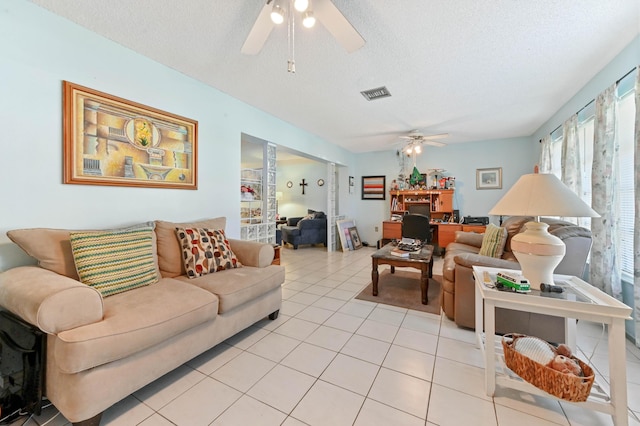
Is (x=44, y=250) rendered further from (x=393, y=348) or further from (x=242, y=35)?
(x=393, y=348)

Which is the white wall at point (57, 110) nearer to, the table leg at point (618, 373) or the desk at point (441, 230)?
the table leg at point (618, 373)

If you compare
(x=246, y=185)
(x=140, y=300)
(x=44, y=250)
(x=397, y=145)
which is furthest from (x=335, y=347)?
(x=397, y=145)

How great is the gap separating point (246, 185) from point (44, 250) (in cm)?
215

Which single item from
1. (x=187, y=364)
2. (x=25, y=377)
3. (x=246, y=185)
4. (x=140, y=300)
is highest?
(x=246, y=185)

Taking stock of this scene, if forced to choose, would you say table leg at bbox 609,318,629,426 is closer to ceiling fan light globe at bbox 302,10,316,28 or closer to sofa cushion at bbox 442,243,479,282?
sofa cushion at bbox 442,243,479,282

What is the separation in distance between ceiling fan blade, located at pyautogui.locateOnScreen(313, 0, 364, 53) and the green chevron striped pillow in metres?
1.91

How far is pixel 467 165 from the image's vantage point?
5.39 metres

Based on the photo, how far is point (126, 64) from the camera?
210 centimetres

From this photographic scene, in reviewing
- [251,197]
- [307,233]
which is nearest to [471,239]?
[251,197]

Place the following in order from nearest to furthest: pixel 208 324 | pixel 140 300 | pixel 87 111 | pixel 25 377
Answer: pixel 25 377 → pixel 140 300 → pixel 208 324 → pixel 87 111

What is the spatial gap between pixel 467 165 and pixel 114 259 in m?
6.03

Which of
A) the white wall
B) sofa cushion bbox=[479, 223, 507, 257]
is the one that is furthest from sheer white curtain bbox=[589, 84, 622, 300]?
the white wall

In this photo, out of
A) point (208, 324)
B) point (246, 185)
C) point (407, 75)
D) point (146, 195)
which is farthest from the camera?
point (246, 185)

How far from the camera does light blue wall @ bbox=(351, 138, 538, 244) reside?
4.99 metres
